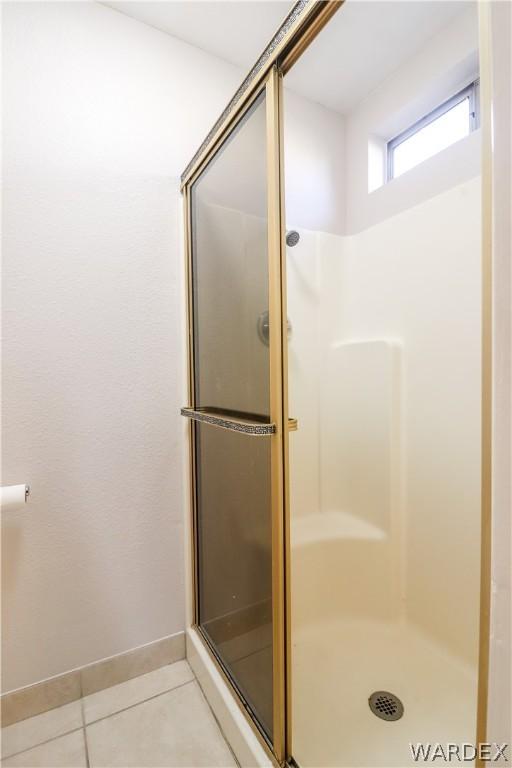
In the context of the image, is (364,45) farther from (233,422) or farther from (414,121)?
(233,422)

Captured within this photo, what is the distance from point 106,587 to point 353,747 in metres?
0.88

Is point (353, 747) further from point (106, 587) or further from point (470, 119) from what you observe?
point (470, 119)

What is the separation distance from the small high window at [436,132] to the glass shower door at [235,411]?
906 mm

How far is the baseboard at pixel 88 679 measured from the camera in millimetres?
1120

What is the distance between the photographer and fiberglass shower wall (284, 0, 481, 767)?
4.15ft

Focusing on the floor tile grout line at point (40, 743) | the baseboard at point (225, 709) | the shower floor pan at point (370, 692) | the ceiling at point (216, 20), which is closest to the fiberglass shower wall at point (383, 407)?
the shower floor pan at point (370, 692)

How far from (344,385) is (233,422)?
915mm

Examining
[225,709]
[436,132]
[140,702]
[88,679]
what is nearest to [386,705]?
[225,709]

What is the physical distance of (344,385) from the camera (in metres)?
1.75

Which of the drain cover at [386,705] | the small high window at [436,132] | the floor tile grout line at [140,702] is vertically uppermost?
the small high window at [436,132]

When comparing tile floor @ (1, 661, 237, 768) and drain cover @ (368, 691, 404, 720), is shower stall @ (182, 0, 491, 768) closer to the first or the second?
drain cover @ (368, 691, 404, 720)

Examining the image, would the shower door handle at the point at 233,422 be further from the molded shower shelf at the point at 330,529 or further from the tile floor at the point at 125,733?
the tile floor at the point at 125,733

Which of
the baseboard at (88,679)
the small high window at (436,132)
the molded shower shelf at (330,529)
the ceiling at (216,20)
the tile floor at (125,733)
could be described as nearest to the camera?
the tile floor at (125,733)

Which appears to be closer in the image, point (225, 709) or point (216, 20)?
point (225, 709)
